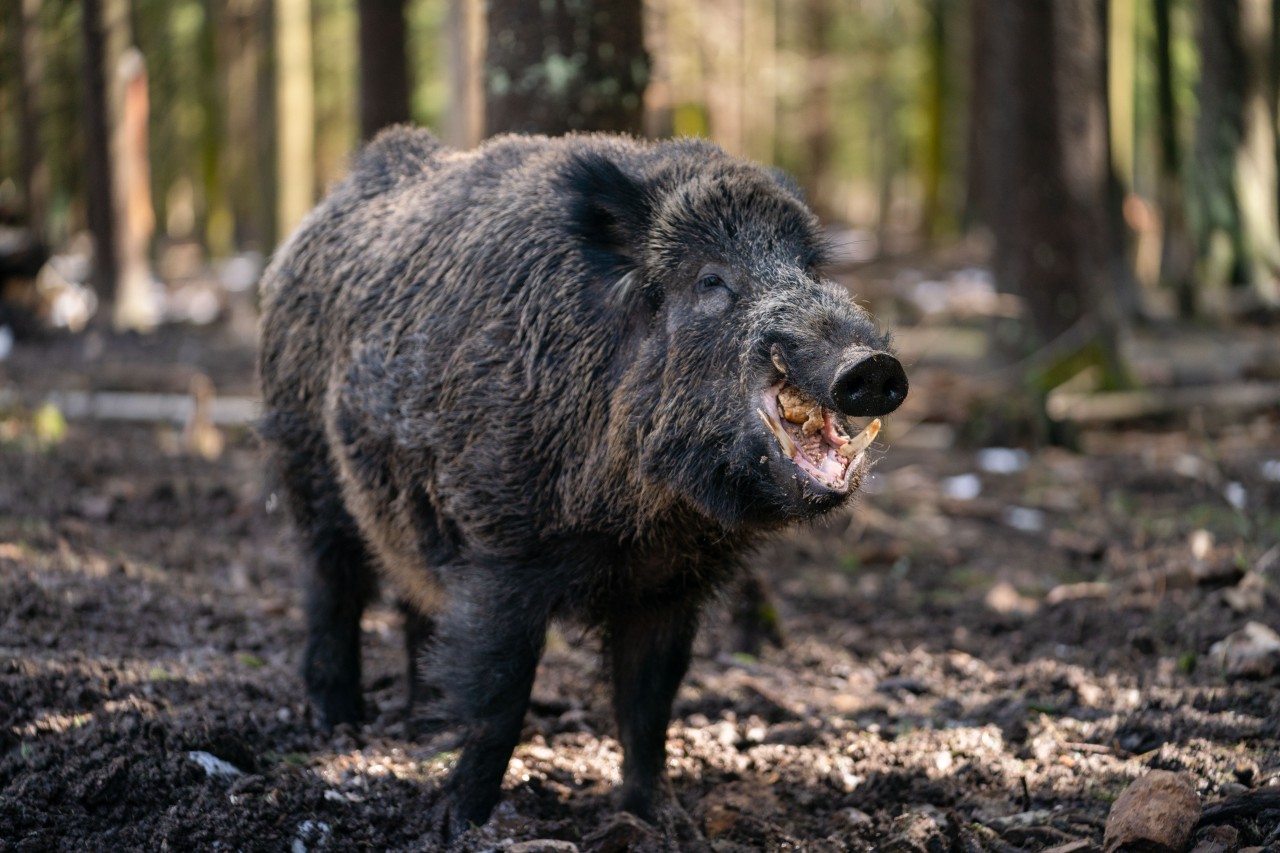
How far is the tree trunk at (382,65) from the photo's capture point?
945cm

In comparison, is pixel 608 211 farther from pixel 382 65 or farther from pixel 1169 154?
pixel 1169 154

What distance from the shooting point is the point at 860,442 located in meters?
3.71

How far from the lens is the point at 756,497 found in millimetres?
3705

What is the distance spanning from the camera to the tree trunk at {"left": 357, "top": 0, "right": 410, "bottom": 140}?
945 centimetres

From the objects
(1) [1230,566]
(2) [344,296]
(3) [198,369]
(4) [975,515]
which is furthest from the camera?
(3) [198,369]

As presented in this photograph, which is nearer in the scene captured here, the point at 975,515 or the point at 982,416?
the point at 975,515

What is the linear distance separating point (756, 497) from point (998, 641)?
9.01ft

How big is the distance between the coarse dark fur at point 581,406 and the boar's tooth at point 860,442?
0.20m

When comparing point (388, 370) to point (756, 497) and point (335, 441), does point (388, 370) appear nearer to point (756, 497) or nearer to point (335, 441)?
point (335, 441)

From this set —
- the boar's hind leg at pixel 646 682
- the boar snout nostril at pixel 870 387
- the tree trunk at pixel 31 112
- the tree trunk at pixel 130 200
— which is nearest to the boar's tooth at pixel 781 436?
the boar snout nostril at pixel 870 387

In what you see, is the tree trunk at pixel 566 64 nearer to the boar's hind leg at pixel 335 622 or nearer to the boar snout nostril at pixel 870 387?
the boar's hind leg at pixel 335 622

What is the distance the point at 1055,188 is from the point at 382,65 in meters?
5.19

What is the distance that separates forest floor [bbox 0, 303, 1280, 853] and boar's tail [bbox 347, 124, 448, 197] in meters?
1.43

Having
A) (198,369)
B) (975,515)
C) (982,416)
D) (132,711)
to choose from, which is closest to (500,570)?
(132,711)
